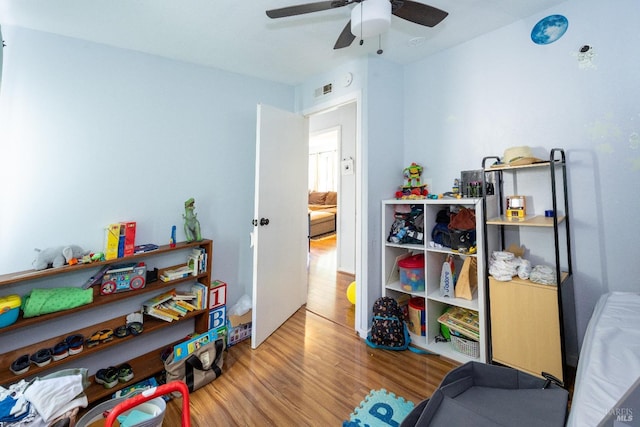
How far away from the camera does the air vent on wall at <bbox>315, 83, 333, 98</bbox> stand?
2539 mm

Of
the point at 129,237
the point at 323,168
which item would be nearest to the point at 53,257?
the point at 129,237

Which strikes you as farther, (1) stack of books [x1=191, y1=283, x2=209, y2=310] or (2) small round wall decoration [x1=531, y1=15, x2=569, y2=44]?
(1) stack of books [x1=191, y1=283, x2=209, y2=310]

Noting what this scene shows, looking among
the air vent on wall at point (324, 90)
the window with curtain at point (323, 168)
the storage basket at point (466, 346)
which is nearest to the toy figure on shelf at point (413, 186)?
the air vent on wall at point (324, 90)

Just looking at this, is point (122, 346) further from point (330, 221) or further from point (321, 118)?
point (330, 221)

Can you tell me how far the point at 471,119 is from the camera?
2.14 m

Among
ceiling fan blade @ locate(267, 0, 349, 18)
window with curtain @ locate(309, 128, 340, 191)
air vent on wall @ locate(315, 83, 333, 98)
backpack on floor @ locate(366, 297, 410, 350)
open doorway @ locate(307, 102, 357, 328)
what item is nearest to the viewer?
ceiling fan blade @ locate(267, 0, 349, 18)

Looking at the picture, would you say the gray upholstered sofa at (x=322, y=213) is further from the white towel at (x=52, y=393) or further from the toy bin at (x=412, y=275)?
the white towel at (x=52, y=393)

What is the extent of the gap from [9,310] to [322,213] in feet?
17.9

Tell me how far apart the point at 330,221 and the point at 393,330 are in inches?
187

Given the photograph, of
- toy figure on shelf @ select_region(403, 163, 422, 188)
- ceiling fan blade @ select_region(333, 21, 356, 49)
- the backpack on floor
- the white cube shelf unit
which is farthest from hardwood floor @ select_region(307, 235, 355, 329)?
ceiling fan blade @ select_region(333, 21, 356, 49)

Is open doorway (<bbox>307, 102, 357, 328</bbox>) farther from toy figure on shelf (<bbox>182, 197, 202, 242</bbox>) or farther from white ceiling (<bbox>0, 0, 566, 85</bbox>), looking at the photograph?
toy figure on shelf (<bbox>182, 197, 202, 242</bbox>)

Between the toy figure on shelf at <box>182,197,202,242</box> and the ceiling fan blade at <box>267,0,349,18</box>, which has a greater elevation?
the ceiling fan blade at <box>267,0,349,18</box>

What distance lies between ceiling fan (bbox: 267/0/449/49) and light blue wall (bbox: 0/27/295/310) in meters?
1.31

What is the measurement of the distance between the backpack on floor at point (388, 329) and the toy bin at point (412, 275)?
19 cm
